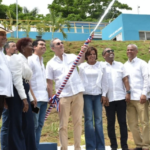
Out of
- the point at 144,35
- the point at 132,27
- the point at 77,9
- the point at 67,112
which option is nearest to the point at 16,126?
the point at 67,112

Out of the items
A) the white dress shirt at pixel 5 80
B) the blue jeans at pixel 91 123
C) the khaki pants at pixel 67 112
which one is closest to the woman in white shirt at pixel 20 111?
the white dress shirt at pixel 5 80

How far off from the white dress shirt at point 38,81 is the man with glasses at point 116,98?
125 centimetres

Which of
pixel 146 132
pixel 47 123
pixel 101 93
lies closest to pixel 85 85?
pixel 101 93

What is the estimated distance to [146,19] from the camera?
21.8 meters

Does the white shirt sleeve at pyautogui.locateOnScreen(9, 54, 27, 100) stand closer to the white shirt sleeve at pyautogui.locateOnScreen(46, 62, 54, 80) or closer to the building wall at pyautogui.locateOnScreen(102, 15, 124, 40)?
the white shirt sleeve at pyautogui.locateOnScreen(46, 62, 54, 80)

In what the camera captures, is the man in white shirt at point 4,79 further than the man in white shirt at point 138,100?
No

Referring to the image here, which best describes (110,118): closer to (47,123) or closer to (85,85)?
(85,85)

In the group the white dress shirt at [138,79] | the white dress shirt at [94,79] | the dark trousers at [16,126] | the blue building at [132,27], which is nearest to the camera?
the dark trousers at [16,126]

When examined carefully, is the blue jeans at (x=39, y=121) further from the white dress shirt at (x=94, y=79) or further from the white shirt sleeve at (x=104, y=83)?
the white shirt sleeve at (x=104, y=83)

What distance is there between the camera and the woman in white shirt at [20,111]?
441cm

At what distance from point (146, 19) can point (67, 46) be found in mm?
7501

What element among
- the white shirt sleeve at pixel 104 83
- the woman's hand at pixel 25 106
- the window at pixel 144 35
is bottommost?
the woman's hand at pixel 25 106

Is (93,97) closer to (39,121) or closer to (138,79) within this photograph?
(138,79)

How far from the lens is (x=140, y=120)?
6188mm
